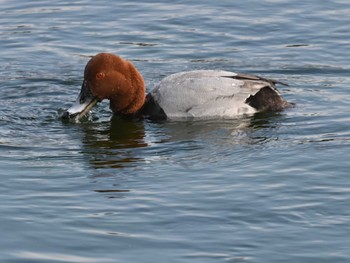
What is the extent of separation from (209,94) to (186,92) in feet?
0.88

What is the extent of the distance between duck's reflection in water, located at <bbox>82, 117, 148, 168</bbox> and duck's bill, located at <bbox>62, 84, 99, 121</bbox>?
0.16m

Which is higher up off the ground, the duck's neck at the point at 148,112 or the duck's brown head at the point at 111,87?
the duck's brown head at the point at 111,87

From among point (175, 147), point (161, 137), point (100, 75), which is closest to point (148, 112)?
point (100, 75)

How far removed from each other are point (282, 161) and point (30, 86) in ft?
14.0

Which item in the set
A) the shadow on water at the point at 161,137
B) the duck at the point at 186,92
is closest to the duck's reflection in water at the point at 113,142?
Result: the shadow on water at the point at 161,137

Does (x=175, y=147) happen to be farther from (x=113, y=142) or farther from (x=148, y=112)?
(x=148, y=112)

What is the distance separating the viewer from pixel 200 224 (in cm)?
826

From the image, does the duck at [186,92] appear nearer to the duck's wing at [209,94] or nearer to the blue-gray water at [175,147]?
the duck's wing at [209,94]

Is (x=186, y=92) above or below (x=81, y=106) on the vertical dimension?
above

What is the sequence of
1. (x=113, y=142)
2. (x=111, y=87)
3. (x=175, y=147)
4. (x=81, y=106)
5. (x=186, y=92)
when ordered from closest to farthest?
(x=175, y=147)
(x=113, y=142)
(x=186, y=92)
(x=81, y=106)
(x=111, y=87)

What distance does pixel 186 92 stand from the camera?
11.8m

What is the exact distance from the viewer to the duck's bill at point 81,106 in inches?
463

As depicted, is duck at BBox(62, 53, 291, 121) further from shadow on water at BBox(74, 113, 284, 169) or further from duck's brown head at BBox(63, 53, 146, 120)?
shadow on water at BBox(74, 113, 284, 169)

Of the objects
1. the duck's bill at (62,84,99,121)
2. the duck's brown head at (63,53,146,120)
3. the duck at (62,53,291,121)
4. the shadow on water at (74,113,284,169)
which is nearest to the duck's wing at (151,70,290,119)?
the duck at (62,53,291,121)
